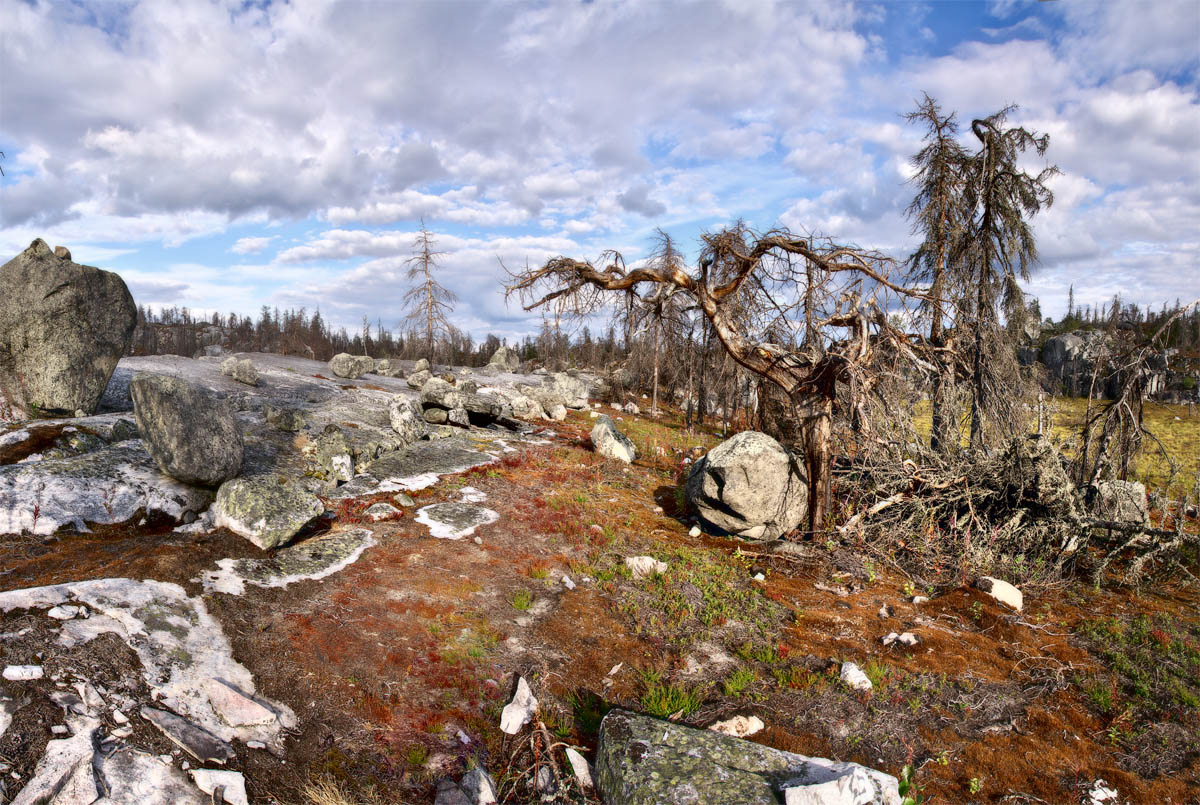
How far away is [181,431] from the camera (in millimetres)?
8398

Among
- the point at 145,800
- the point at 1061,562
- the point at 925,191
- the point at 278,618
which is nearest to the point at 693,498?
the point at 1061,562

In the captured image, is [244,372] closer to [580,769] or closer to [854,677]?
[580,769]

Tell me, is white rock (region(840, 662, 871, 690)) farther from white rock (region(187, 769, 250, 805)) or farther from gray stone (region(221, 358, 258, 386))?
gray stone (region(221, 358, 258, 386))

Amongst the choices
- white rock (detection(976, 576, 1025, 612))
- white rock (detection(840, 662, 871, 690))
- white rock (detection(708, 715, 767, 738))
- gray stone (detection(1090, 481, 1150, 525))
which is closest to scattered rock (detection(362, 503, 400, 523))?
white rock (detection(708, 715, 767, 738))

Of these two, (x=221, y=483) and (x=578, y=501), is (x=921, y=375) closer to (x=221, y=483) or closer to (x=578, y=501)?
(x=578, y=501)

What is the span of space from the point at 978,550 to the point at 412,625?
28.1 ft

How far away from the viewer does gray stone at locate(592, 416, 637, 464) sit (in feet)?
51.9

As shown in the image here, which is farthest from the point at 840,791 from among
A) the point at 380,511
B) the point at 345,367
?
the point at 345,367

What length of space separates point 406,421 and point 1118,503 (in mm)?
14736

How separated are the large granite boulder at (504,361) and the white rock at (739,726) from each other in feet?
117

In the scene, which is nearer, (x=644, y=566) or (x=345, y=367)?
(x=644, y=566)

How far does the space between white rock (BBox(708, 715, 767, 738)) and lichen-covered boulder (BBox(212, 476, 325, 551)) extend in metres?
6.21

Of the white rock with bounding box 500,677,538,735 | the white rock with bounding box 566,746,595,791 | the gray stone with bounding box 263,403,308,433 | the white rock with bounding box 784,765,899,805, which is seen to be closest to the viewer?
the white rock with bounding box 784,765,899,805

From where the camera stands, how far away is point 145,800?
12.8 feet
